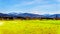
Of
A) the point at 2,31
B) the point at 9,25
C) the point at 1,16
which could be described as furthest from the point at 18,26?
the point at 1,16

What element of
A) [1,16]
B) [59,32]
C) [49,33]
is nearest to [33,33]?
[49,33]

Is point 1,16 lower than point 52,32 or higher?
higher

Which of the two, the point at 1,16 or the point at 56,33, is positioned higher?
the point at 1,16

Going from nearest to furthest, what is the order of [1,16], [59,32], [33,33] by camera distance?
[33,33] → [59,32] → [1,16]

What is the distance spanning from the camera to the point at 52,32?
1131 cm

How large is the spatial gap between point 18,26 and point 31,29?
44.4 inches

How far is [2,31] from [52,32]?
3399 mm

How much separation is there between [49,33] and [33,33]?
1.24m

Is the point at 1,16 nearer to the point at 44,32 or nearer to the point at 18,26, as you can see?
the point at 18,26

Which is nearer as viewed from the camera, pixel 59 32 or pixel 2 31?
pixel 2 31

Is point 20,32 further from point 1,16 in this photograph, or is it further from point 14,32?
point 1,16

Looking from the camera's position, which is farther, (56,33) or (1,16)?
(1,16)

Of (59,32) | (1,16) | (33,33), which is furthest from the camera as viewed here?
(1,16)

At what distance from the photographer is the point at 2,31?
1075 centimetres
